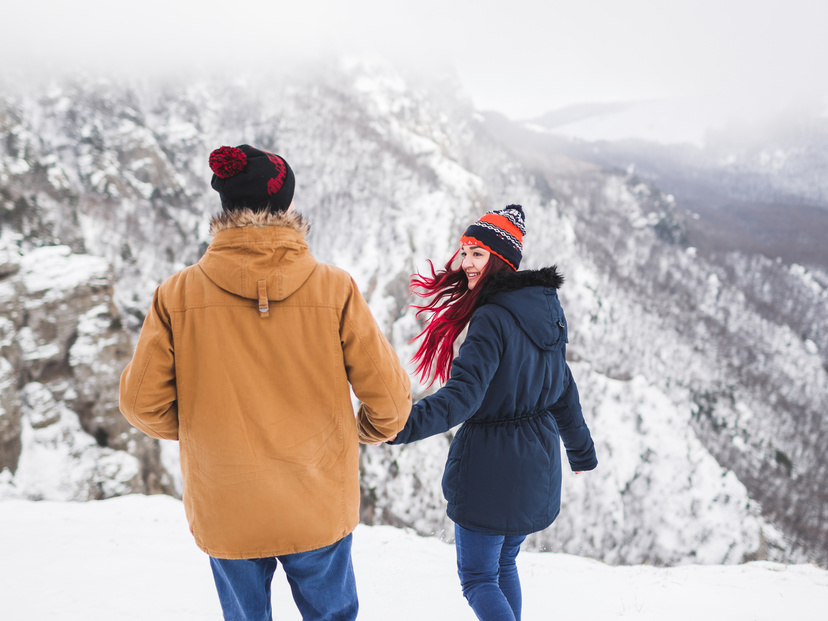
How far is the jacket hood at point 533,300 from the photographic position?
1899 mm

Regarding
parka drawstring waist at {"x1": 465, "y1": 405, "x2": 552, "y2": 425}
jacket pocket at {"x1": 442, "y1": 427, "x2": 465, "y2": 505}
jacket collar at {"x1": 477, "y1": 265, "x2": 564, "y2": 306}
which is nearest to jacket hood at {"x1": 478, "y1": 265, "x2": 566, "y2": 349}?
jacket collar at {"x1": 477, "y1": 265, "x2": 564, "y2": 306}

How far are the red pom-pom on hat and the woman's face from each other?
1109 millimetres

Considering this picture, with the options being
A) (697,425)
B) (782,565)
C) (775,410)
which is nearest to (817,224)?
(775,410)

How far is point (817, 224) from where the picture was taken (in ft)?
318

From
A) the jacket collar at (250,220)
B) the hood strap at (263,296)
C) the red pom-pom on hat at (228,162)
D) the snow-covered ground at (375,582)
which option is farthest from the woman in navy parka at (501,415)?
the snow-covered ground at (375,582)

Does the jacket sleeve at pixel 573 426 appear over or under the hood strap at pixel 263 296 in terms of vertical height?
under

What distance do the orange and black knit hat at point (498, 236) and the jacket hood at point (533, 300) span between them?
14 centimetres

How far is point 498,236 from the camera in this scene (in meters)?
2.13

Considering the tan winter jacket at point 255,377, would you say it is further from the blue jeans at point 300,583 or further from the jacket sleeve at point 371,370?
the blue jeans at point 300,583

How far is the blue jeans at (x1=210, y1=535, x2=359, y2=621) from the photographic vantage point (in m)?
1.63

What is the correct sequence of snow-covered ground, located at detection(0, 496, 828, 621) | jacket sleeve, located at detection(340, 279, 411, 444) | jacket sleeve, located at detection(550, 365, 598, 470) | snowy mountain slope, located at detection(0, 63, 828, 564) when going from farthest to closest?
snowy mountain slope, located at detection(0, 63, 828, 564), snow-covered ground, located at detection(0, 496, 828, 621), jacket sleeve, located at detection(550, 365, 598, 470), jacket sleeve, located at detection(340, 279, 411, 444)

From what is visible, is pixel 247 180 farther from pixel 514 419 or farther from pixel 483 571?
pixel 483 571

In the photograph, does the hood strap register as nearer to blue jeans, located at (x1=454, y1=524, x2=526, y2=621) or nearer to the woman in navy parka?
the woman in navy parka

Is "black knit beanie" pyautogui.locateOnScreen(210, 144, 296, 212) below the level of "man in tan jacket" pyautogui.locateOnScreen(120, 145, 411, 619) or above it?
above
